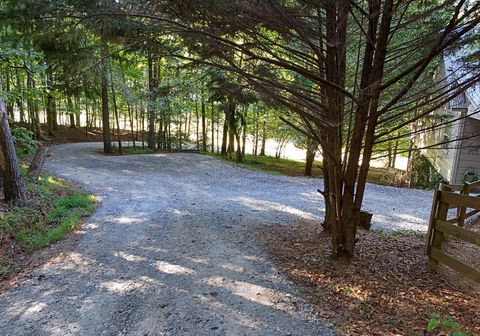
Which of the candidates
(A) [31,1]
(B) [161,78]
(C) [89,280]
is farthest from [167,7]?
(B) [161,78]

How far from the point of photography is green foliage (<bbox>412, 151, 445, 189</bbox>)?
599 inches

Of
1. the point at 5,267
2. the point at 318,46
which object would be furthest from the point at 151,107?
the point at 318,46

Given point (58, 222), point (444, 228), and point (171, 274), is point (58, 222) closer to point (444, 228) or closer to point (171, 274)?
point (171, 274)

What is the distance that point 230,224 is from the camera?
7.02 meters

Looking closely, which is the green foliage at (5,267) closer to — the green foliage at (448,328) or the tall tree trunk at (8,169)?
the tall tree trunk at (8,169)

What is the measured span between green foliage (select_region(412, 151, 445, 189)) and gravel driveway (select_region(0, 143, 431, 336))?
19.6ft

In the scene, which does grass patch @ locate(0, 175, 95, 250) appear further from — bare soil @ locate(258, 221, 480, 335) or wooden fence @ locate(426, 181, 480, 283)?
wooden fence @ locate(426, 181, 480, 283)

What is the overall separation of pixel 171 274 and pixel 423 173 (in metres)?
15.5

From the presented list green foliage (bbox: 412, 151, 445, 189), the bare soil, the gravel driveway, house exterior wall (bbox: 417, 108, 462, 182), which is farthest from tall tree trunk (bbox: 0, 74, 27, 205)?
green foliage (bbox: 412, 151, 445, 189)

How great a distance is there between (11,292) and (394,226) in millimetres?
7645

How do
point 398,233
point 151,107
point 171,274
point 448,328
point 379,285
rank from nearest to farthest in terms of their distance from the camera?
point 448,328 → point 379,285 → point 171,274 → point 398,233 → point 151,107

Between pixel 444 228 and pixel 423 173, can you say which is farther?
pixel 423 173

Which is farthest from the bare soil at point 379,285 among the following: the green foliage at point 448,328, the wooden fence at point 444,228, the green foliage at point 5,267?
the green foliage at point 5,267

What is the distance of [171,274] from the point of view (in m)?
4.54
